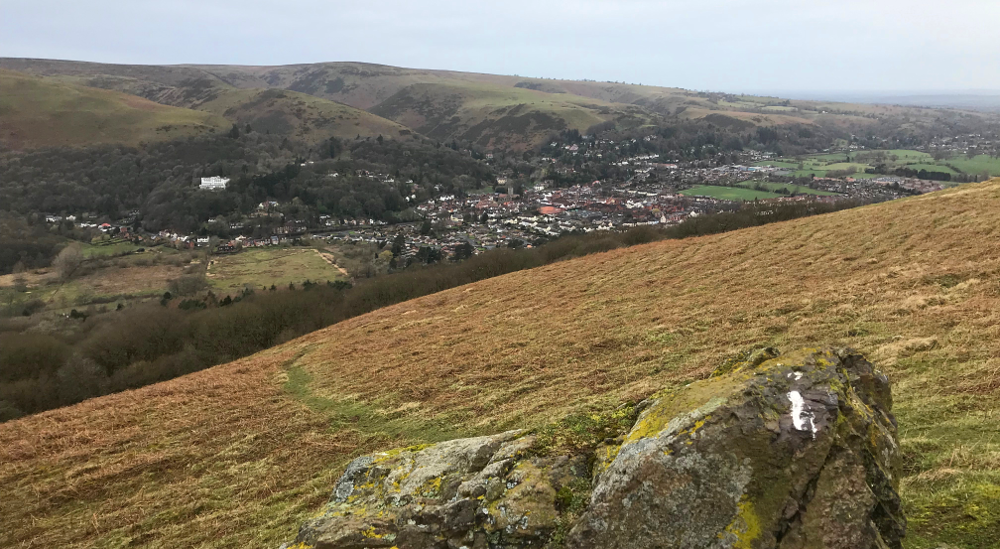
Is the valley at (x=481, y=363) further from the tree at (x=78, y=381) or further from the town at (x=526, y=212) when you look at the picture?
the town at (x=526, y=212)

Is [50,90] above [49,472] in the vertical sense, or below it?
above

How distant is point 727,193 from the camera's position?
10919cm

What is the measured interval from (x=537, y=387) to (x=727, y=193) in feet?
356

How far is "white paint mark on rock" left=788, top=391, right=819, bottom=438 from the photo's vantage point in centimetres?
455

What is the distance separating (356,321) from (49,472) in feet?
62.8

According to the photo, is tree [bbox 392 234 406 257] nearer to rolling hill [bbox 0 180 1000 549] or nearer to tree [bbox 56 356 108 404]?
tree [bbox 56 356 108 404]

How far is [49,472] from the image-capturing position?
14.3m

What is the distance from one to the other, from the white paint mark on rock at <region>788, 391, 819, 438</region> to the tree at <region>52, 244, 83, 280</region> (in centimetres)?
10117

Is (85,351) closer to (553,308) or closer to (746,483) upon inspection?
(553,308)

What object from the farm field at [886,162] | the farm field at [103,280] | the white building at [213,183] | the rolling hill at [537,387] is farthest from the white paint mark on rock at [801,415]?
the white building at [213,183]

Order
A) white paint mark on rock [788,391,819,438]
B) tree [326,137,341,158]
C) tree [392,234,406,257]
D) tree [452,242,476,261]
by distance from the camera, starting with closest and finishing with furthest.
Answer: white paint mark on rock [788,391,819,438] → tree [452,242,476,261] → tree [392,234,406,257] → tree [326,137,341,158]

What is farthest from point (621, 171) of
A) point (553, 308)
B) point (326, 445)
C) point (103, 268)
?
point (326, 445)

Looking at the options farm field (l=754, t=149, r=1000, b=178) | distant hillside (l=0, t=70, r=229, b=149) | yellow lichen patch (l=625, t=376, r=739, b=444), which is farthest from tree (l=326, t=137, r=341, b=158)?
yellow lichen patch (l=625, t=376, r=739, b=444)

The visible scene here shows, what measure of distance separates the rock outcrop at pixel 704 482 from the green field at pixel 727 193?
100216mm
